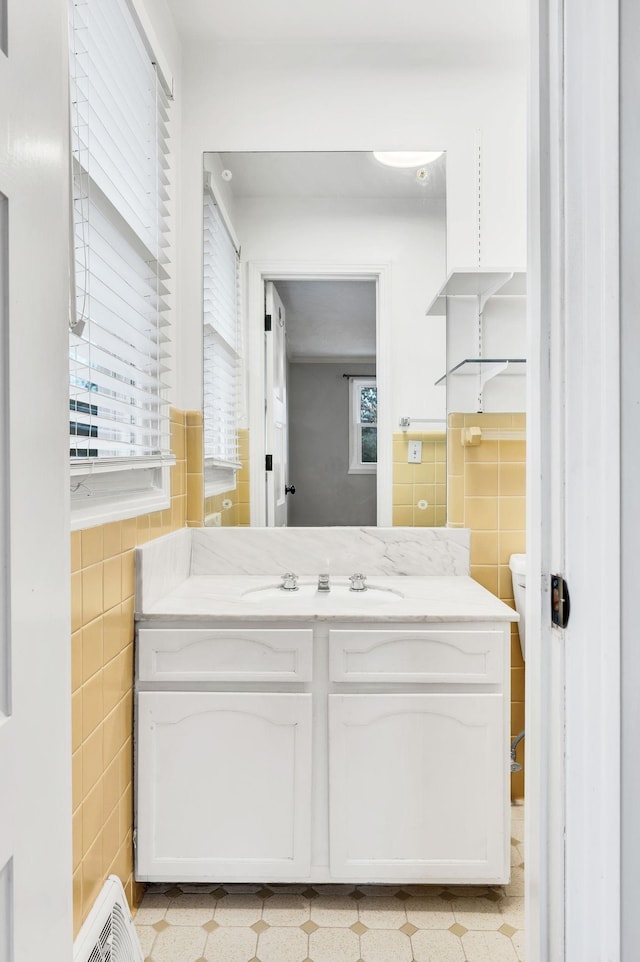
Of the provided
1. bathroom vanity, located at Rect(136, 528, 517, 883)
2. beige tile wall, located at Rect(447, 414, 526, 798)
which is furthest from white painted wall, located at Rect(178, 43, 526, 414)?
bathroom vanity, located at Rect(136, 528, 517, 883)

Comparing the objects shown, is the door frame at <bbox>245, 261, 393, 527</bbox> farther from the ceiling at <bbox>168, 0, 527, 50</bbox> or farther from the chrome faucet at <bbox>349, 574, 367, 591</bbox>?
the ceiling at <bbox>168, 0, 527, 50</bbox>

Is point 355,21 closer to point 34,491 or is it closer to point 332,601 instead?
point 332,601

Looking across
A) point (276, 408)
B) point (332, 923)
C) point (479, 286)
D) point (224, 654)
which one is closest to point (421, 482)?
point (276, 408)

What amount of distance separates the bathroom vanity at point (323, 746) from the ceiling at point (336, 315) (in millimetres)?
922

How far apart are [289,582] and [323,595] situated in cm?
11

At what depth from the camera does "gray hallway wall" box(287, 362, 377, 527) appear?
208 cm

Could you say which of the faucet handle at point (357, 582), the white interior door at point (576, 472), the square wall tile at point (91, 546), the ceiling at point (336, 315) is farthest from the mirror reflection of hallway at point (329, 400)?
the white interior door at point (576, 472)

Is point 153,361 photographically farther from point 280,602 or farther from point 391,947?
point 391,947

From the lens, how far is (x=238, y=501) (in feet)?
6.91

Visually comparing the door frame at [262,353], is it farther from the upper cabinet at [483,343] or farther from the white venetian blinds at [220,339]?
the upper cabinet at [483,343]

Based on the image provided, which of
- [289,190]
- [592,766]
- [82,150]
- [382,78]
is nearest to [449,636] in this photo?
[592,766]

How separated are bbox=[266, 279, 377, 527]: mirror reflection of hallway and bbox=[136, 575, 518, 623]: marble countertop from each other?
256mm

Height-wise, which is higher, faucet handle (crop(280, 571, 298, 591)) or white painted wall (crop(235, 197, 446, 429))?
white painted wall (crop(235, 197, 446, 429))

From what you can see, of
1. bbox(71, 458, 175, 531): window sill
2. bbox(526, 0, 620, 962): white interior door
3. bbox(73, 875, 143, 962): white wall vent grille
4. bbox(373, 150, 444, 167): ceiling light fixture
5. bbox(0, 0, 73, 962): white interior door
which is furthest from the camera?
bbox(373, 150, 444, 167): ceiling light fixture
